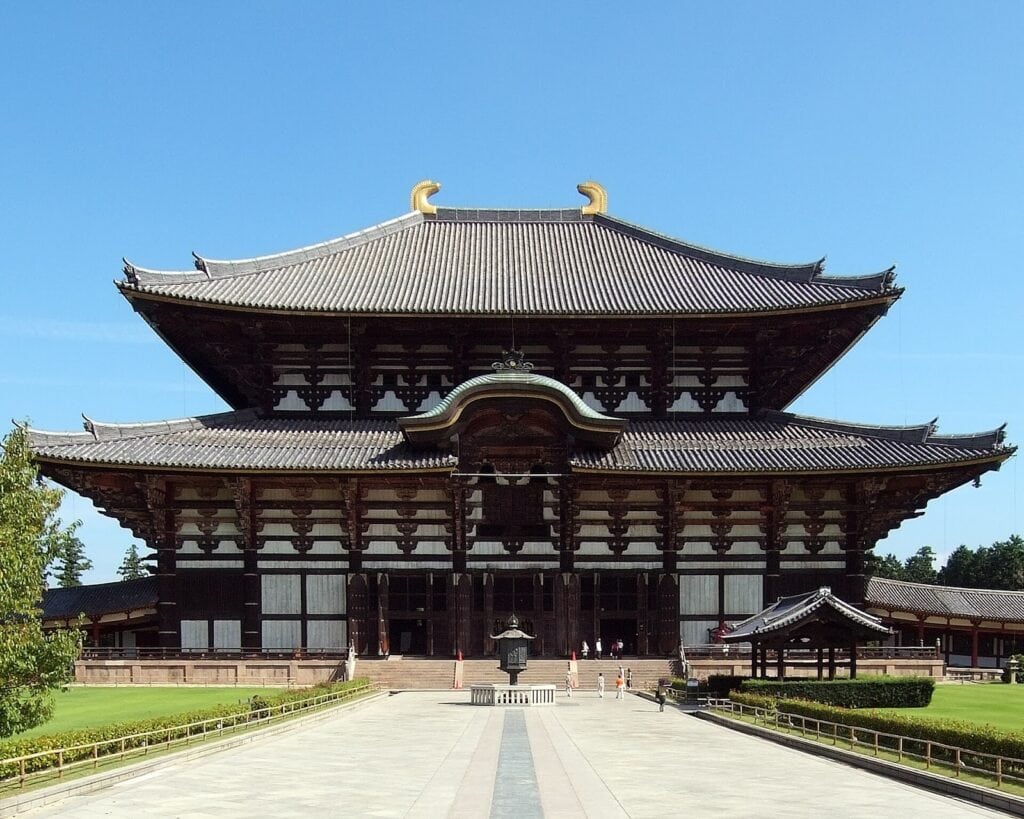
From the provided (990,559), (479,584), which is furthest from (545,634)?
(990,559)

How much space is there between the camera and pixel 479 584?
152 feet

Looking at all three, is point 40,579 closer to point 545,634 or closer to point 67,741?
point 67,741

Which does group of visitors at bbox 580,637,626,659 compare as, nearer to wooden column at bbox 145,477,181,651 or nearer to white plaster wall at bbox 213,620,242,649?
white plaster wall at bbox 213,620,242,649

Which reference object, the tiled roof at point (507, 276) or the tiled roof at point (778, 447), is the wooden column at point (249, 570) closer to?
the tiled roof at point (507, 276)

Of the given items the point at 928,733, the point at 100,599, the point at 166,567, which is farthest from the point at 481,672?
the point at 928,733

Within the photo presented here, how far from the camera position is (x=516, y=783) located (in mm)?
18984

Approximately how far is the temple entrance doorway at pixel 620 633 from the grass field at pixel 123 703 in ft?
49.0

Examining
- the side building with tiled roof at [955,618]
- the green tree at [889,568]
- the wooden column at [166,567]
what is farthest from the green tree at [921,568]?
the wooden column at [166,567]

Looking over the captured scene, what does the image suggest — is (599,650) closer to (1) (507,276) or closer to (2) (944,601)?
(1) (507,276)

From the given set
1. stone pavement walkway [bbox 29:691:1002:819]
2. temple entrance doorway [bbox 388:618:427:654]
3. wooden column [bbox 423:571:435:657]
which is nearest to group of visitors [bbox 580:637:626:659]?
wooden column [bbox 423:571:435:657]

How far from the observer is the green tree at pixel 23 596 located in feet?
66.7

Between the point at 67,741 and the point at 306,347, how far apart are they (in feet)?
99.5

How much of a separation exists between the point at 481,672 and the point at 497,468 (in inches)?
348

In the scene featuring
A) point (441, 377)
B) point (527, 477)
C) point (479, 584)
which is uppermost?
point (441, 377)
